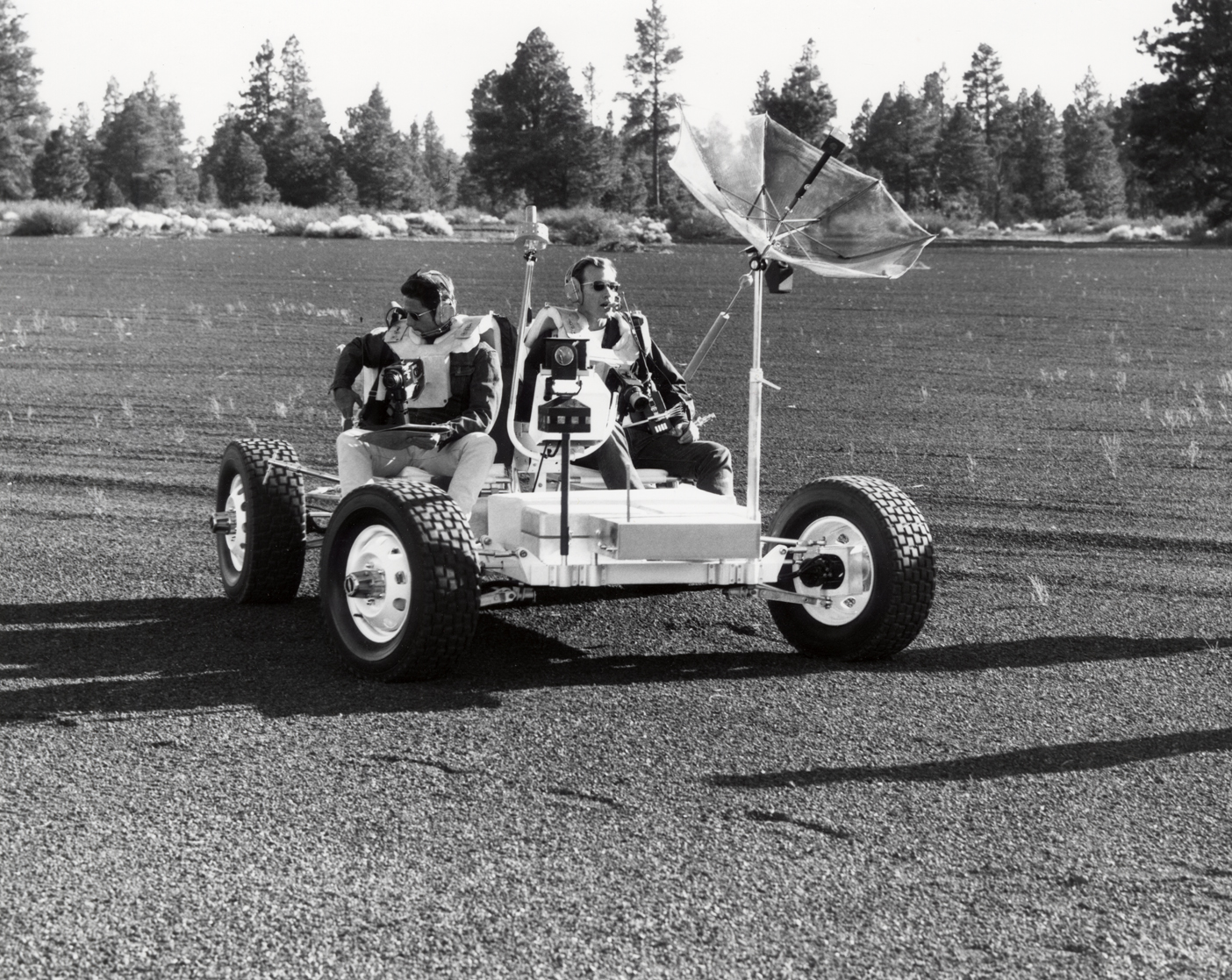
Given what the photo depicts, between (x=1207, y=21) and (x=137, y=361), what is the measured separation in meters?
68.3

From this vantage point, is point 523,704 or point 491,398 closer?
point 523,704

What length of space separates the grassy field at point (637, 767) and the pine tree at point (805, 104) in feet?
270

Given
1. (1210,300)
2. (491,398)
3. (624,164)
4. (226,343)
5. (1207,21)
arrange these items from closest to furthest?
1. (491,398)
2. (226,343)
3. (1210,300)
4. (1207,21)
5. (624,164)

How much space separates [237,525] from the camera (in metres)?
8.64

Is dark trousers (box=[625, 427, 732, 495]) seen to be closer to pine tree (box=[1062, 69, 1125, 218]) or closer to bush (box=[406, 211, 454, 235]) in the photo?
bush (box=[406, 211, 454, 235])

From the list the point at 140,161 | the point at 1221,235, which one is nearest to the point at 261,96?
the point at 140,161

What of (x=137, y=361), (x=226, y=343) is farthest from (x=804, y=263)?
(x=226, y=343)

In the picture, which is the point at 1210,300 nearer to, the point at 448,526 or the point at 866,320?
the point at 866,320

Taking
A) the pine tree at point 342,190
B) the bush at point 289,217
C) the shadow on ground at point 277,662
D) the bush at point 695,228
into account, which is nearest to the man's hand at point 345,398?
the shadow on ground at point 277,662

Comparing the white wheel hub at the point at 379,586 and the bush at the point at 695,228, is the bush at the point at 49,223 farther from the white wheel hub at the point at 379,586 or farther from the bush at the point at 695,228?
the white wheel hub at the point at 379,586

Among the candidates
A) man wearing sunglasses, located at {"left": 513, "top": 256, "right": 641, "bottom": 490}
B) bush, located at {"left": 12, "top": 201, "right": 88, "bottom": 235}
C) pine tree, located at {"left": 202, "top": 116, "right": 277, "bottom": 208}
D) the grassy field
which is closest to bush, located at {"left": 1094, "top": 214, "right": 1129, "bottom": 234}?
bush, located at {"left": 12, "top": 201, "right": 88, "bottom": 235}

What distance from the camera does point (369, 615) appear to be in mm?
6961

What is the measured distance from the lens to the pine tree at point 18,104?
4365 inches

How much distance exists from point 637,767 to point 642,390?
3051mm
